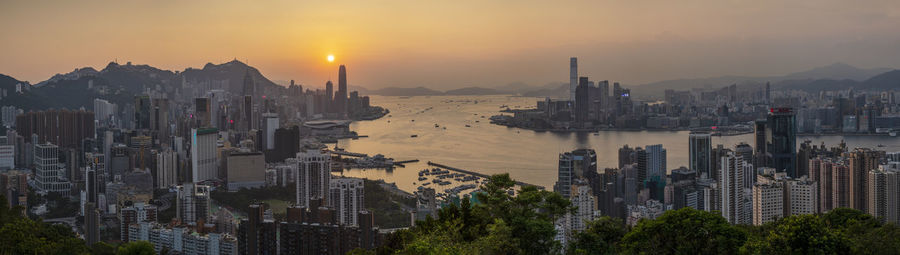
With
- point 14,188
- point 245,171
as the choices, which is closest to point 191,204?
point 14,188

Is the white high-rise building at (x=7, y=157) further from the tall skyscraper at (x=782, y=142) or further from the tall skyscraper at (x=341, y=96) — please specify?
the tall skyscraper at (x=341, y=96)

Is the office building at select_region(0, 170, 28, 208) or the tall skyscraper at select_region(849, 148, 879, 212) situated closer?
the tall skyscraper at select_region(849, 148, 879, 212)

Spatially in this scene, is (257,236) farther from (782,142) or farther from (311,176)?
(782,142)

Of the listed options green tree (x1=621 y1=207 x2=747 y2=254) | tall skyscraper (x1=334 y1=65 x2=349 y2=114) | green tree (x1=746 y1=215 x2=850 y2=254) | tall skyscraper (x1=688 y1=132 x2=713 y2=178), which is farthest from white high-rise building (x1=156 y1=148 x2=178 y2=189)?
tall skyscraper (x1=334 y1=65 x2=349 y2=114)

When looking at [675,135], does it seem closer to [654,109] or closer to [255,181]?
[654,109]

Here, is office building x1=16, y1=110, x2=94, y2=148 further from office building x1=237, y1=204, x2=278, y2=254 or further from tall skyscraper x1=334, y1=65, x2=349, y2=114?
tall skyscraper x1=334, y1=65, x2=349, y2=114

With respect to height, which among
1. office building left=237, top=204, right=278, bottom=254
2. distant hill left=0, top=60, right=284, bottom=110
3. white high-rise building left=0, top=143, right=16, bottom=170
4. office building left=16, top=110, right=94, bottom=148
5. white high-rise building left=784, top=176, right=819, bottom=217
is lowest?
office building left=237, top=204, right=278, bottom=254
